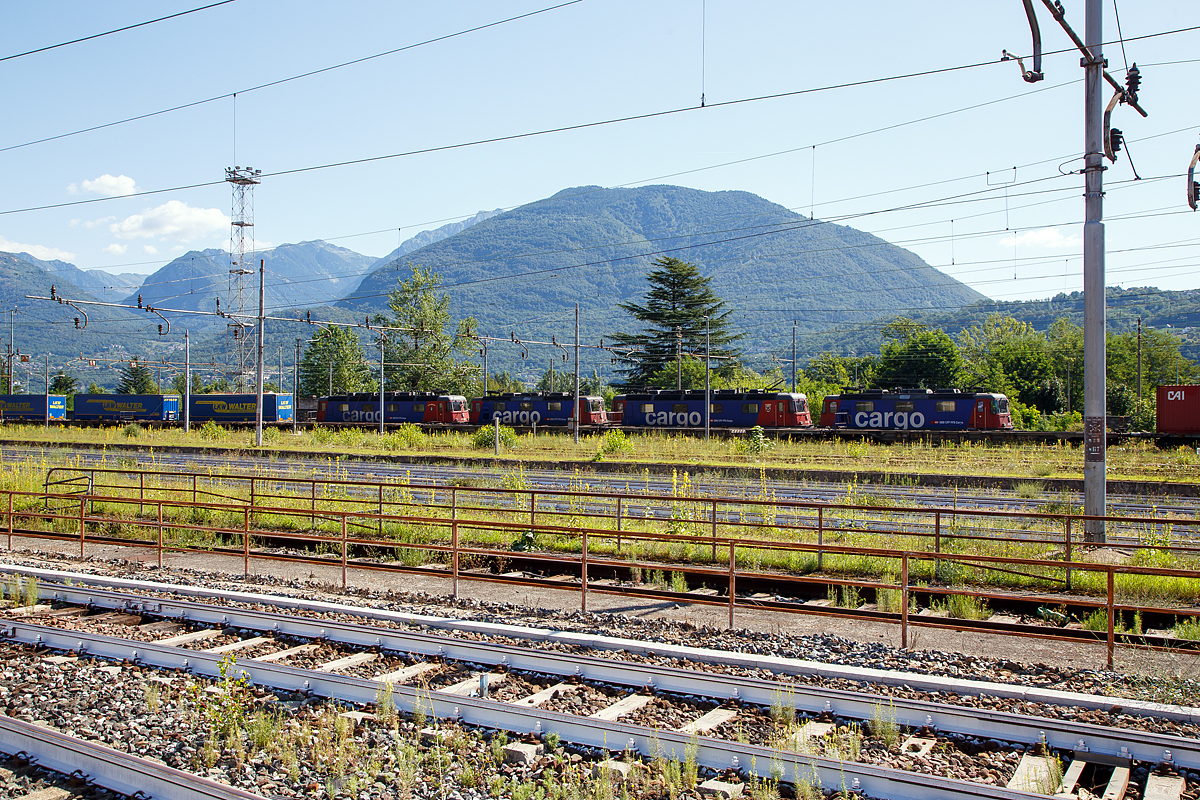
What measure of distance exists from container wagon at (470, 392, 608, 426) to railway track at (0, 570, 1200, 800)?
43.0 m

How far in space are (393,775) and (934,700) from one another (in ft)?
14.8

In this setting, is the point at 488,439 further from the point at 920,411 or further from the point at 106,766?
the point at 106,766

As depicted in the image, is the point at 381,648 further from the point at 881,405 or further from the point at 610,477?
the point at 881,405

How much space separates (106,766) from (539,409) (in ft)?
163

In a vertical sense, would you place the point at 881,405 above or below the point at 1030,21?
below

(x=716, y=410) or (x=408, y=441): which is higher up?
(x=716, y=410)

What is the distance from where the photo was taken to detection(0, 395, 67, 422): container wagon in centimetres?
7375

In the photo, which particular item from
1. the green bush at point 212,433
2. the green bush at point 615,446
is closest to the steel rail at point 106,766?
the green bush at point 615,446

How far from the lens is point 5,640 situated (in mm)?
9398

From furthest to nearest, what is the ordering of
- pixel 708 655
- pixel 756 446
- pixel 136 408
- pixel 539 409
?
pixel 136 408
pixel 539 409
pixel 756 446
pixel 708 655

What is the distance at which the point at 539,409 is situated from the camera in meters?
55.3

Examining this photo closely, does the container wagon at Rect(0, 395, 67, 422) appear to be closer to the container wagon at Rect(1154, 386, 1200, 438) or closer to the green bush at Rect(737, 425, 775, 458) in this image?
the green bush at Rect(737, 425, 775, 458)

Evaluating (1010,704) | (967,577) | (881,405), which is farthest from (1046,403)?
(1010,704)

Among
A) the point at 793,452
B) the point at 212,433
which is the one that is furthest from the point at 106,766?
the point at 212,433
